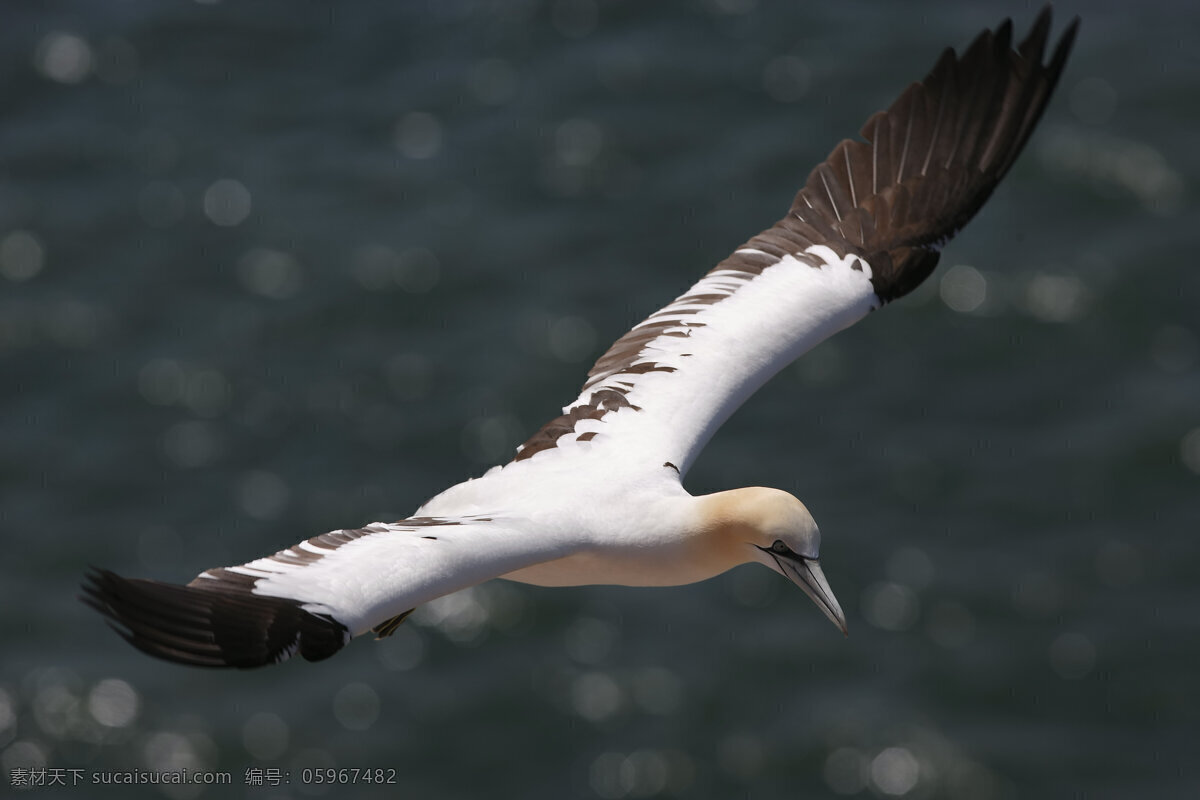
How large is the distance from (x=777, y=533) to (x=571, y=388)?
12.3 m

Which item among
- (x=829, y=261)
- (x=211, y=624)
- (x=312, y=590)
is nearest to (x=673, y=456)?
(x=829, y=261)

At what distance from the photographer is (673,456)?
1170 centimetres

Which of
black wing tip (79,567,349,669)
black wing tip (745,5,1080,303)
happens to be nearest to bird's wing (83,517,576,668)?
black wing tip (79,567,349,669)

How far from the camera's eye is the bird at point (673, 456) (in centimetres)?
909

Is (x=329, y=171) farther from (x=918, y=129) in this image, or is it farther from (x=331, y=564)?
(x=331, y=564)

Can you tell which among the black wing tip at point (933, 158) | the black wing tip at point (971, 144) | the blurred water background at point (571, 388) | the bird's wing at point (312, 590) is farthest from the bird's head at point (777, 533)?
the blurred water background at point (571, 388)

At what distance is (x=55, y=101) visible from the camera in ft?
88.4

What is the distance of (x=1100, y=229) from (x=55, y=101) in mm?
15379

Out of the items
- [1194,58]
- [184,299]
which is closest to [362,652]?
[184,299]

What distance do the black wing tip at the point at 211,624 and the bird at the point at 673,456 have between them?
0.04 ft

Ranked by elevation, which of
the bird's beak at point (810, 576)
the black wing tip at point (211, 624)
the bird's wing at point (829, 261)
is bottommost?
the black wing tip at point (211, 624)

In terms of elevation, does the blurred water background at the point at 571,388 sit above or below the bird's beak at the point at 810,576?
above

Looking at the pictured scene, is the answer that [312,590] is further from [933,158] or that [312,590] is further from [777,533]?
[933,158]

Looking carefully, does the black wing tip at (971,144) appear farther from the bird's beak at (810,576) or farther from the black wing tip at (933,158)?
the bird's beak at (810,576)
